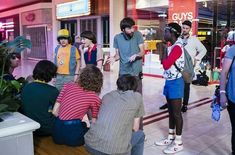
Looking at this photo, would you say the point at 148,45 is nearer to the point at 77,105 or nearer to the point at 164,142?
the point at 164,142

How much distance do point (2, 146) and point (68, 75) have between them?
2104 millimetres

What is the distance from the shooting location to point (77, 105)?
80.3 inches

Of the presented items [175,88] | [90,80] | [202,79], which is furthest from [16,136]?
[202,79]

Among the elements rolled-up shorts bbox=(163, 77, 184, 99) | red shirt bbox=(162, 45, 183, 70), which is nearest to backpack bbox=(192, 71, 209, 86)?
rolled-up shorts bbox=(163, 77, 184, 99)

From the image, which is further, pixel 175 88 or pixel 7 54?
pixel 175 88

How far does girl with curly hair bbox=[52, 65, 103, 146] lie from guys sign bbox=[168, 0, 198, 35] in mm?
6109

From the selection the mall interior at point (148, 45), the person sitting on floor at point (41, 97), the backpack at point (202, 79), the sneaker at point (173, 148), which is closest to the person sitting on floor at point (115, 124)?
the mall interior at point (148, 45)

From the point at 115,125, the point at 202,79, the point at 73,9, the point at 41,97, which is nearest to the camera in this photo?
the point at 115,125

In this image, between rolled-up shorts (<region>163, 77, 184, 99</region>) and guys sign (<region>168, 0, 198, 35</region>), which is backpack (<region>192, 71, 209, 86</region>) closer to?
guys sign (<region>168, 0, 198, 35</region>)

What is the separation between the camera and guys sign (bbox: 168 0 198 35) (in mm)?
7688

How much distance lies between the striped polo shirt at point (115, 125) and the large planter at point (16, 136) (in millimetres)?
394

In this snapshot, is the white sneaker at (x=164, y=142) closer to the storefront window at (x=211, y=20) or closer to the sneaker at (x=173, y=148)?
the sneaker at (x=173, y=148)

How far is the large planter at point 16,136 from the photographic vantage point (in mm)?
1528

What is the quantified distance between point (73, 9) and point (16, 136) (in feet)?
35.5
